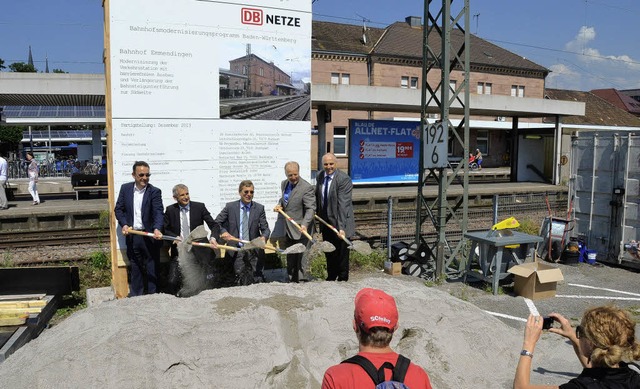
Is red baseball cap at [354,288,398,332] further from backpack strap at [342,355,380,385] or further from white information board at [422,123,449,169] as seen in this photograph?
white information board at [422,123,449,169]

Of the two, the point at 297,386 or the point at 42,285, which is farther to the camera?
the point at 42,285

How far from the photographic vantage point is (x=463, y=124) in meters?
9.94

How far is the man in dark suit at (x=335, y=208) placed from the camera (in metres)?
7.96

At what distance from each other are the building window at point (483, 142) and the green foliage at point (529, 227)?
30.6 m

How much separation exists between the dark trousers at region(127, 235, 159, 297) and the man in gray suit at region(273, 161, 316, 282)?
194cm

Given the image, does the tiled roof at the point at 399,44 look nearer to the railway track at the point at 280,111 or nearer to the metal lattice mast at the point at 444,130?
the metal lattice mast at the point at 444,130

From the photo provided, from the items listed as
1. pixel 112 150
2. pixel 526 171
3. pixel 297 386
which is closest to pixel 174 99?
pixel 112 150

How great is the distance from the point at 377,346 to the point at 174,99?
19.7ft

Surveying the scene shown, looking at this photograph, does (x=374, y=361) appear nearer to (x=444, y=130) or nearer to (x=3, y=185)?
(x=444, y=130)

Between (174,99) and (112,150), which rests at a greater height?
(174,99)

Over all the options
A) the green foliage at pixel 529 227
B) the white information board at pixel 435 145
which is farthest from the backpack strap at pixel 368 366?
the green foliage at pixel 529 227

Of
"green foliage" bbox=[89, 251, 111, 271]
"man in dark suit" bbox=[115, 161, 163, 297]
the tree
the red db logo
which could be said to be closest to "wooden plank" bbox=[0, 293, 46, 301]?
"man in dark suit" bbox=[115, 161, 163, 297]

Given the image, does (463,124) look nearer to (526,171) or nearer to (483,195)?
(483,195)

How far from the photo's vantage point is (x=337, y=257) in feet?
26.8
